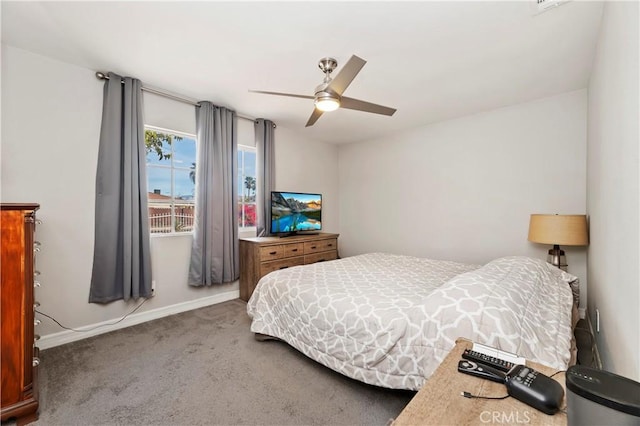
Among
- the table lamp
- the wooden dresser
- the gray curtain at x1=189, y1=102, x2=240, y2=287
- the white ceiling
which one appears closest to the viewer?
the wooden dresser

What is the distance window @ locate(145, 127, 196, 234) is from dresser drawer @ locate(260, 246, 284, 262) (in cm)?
93

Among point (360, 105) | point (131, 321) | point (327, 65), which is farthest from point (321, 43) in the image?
point (131, 321)

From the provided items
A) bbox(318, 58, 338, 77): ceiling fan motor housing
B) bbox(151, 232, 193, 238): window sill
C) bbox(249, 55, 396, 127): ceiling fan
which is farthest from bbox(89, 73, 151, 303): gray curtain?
bbox(318, 58, 338, 77): ceiling fan motor housing

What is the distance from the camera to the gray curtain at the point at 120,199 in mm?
2672

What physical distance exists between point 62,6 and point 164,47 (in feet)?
1.97

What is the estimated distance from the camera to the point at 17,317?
5.08 feet

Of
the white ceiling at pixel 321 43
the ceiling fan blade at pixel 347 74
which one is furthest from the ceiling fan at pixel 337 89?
the white ceiling at pixel 321 43

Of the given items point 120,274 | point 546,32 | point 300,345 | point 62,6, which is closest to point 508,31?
point 546,32

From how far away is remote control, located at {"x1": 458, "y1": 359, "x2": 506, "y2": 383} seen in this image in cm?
90

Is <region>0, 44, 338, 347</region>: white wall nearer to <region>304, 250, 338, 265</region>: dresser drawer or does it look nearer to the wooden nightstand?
<region>304, 250, 338, 265</region>: dresser drawer

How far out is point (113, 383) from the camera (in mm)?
1927

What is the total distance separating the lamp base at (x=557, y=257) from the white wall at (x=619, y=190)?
32.6 inches

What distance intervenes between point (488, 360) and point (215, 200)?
10.4 ft

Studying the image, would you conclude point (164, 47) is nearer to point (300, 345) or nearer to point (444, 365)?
point (300, 345)
